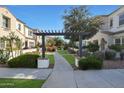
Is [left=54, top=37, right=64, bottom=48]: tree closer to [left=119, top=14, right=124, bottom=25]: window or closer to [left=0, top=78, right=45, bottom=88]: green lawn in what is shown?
[left=119, top=14, right=124, bottom=25]: window

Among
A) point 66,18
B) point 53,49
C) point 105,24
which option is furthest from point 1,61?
point 53,49

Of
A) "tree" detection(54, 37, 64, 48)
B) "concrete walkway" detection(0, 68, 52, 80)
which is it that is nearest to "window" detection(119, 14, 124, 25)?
"concrete walkway" detection(0, 68, 52, 80)

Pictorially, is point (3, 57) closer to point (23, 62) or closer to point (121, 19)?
point (23, 62)

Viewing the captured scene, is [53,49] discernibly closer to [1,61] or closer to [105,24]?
[105,24]

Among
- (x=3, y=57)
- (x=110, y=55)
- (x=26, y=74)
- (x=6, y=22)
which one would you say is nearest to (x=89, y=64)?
(x=26, y=74)

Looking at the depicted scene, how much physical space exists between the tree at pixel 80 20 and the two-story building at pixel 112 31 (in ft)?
4.06

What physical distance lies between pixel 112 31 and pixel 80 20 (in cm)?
497

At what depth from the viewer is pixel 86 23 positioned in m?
35.5

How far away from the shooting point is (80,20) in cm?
3578

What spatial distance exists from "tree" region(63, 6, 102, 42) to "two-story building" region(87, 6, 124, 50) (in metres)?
1.24

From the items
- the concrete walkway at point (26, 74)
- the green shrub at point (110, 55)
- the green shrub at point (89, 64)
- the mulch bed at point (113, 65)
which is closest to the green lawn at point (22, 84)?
the concrete walkway at point (26, 74)

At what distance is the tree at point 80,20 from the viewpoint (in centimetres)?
3488
